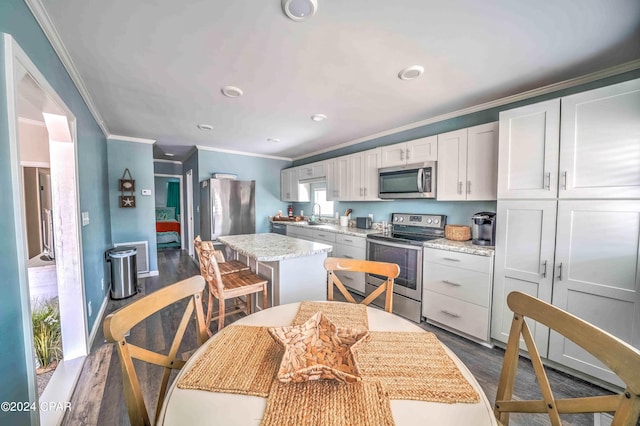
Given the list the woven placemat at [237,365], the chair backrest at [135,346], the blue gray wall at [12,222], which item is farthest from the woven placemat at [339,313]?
the blue gray wall at [12,222]

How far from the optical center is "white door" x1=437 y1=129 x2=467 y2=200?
2.63 m

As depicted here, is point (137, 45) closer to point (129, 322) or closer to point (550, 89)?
point (129, 322)

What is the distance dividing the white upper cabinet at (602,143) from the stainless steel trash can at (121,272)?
4948mm

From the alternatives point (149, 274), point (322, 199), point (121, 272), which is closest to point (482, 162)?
point (322, 199)

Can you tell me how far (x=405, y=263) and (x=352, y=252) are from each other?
84cm

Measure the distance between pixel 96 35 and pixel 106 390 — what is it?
2.45 meters

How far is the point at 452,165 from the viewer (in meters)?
2.72

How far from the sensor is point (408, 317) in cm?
273

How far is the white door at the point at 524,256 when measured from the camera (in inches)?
77.4

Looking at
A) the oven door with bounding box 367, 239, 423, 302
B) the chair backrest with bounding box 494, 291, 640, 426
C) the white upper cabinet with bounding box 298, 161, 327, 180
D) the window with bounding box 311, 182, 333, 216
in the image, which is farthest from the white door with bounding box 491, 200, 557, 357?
the window with bounding box 311, 182, 333, 216

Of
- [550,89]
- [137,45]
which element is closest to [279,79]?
[137,45]

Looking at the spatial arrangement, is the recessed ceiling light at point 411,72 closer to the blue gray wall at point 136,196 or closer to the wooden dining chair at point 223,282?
the wooden dining chair at point 223,282

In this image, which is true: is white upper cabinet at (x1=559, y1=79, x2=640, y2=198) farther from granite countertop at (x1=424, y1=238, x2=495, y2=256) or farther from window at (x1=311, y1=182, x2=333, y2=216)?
window at (x1=311, y1=182, x2=333, y2=216)

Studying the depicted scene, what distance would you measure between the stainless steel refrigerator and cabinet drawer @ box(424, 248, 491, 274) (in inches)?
134
